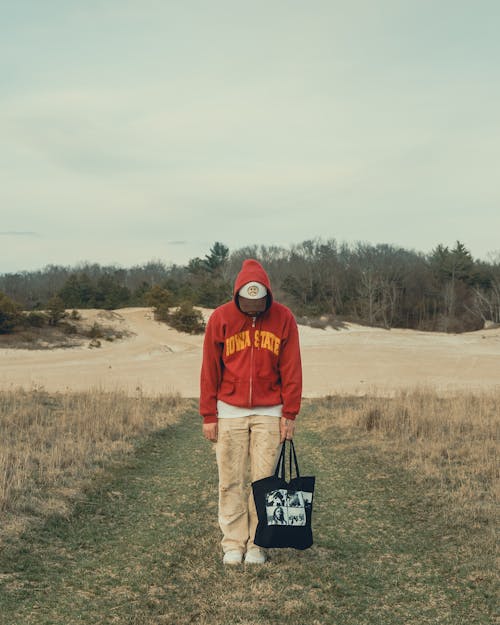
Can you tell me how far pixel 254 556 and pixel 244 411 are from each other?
1.19 m

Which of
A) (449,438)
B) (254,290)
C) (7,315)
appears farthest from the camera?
(7,315)

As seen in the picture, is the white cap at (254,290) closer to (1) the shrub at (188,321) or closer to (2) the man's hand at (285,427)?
(2) the man's hand at (285,427)

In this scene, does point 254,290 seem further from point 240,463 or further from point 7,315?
point 7,315

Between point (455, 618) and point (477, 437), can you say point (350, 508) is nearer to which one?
point (455, 618)

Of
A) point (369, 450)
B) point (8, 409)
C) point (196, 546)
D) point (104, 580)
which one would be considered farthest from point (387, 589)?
point (8, 409)

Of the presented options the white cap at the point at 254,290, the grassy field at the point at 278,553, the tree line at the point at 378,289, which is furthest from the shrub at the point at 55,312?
the white cap at the point at 254,290

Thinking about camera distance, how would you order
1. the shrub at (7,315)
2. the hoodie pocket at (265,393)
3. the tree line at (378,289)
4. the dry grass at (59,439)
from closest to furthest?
the hoodie pocket at (265,393) < the dry grass at (59,439) < the shrub at (7,315) < the tree line at (378,289)

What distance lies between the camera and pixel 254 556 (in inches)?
196

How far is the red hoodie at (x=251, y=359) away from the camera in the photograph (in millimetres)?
4820

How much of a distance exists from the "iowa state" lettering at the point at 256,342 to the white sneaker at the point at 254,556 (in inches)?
63.1

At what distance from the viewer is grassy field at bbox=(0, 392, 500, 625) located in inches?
169

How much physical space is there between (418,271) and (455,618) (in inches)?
3281

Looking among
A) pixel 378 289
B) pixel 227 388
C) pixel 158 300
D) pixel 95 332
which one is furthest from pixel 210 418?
pixel 378 289

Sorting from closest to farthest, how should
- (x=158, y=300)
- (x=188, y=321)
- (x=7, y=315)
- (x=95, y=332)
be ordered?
1. (x=7, y=315)
2. (x=95, y=332)
3. (x=188, y=321)
4. (x=158, y=300)
